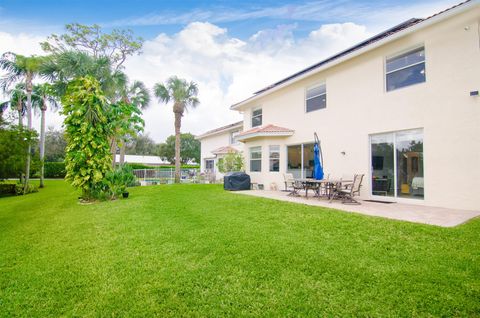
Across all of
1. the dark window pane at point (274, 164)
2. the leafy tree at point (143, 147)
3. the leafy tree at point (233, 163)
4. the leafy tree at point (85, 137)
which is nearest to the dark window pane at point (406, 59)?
the dark window pane at point (274, 164)

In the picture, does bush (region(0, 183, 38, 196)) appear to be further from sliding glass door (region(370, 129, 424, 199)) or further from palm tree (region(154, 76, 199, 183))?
sliding glass door (region(370, 129, 424, 199))

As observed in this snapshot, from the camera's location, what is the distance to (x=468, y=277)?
12.1ft

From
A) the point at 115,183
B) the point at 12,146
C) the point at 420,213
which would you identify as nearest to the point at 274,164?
the point at 420,213

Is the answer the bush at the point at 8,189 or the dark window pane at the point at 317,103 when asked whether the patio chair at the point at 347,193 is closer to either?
the dark window pane at the point at 317,103

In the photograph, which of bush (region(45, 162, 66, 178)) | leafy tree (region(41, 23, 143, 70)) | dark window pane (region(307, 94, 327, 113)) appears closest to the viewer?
dark window pane (region(307, 94, 327, 113))

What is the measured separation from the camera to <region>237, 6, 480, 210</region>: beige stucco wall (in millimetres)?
8133

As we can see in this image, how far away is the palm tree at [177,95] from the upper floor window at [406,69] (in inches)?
696

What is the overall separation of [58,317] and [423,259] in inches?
230

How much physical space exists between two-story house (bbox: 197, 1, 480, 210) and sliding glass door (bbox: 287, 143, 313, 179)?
63 millimetres

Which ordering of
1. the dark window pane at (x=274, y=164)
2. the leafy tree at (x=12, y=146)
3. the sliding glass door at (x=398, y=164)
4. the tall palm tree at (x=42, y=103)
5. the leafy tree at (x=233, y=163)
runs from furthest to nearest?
the tall palm tree at (x=42, y=103)
the leafy tree at (x=233, y=163)
the dark window pane at (x=274, y=164)
the leafy tree at (x=12, y=146)
the sliding glass door at (x=398, y=164)

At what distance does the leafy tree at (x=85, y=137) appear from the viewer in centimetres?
1120

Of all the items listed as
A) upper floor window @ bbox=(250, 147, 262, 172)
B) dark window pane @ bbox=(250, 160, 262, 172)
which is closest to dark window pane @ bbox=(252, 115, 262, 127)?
upper floor window @ bbox=(250, 147, 262, 172)

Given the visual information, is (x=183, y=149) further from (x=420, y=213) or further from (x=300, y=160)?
(x=420, y=213)

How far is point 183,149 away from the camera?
5988 centimetres
